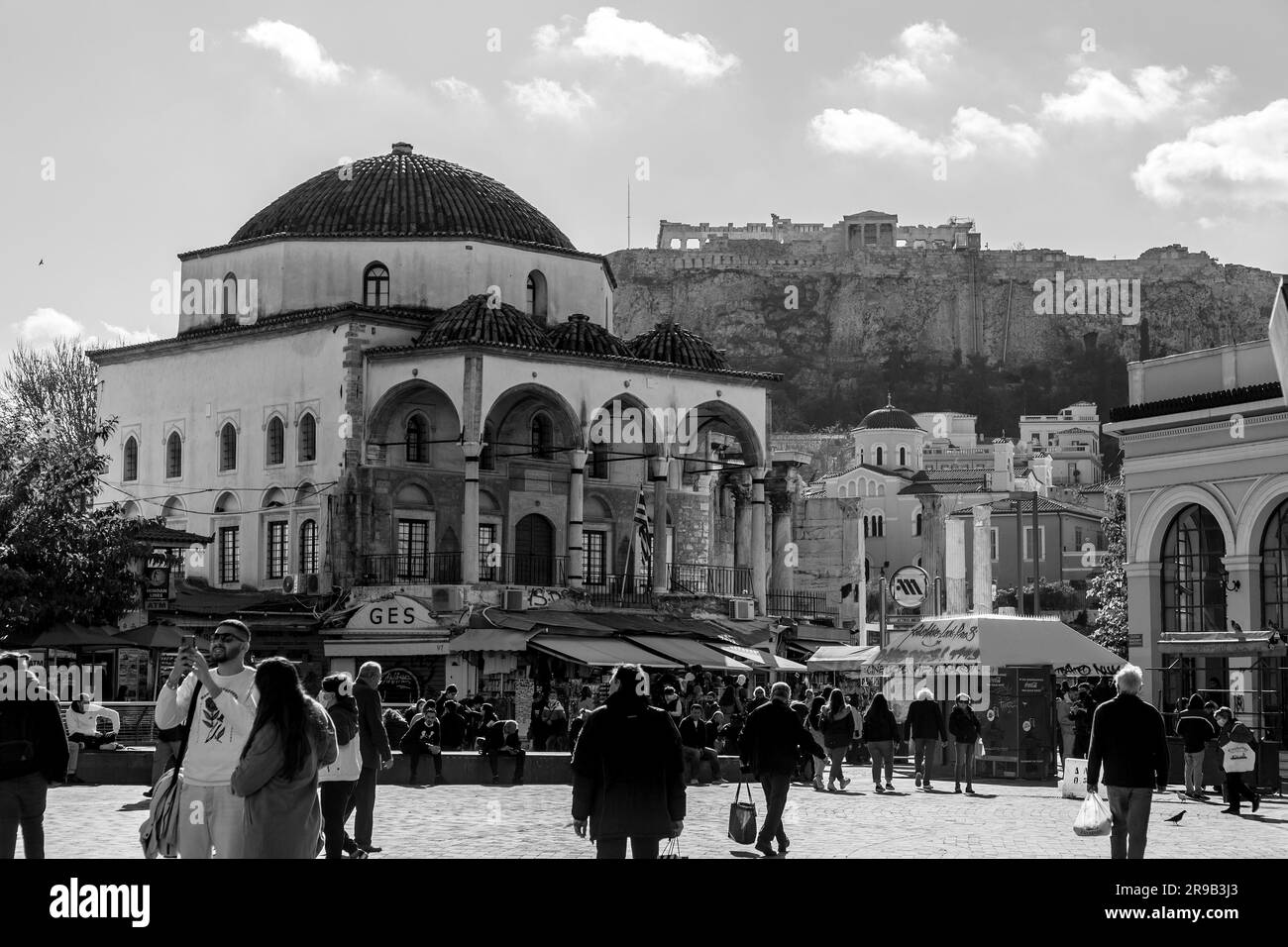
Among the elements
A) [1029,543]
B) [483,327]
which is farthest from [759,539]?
[1029,543]

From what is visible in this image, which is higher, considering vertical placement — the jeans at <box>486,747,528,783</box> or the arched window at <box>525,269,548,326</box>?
the arched window at <box>525,269,548,326</box>

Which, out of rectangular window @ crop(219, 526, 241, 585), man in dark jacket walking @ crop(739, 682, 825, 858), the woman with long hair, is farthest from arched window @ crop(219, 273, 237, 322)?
the woman with long hair

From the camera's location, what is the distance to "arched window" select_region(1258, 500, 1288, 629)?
34.4 meters

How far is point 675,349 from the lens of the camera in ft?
168

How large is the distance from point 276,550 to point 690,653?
11.2m

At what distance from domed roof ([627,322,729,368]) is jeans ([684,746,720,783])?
72.6 feet

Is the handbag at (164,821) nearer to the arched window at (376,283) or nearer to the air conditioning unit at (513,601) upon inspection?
the air conditioning unit at (513,601)

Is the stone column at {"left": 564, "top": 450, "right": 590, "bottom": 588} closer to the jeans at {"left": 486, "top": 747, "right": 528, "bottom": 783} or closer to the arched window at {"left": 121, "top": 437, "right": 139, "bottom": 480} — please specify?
the arched window at {"left": 121, "top": 437, "right": 139, "bottom": 480}

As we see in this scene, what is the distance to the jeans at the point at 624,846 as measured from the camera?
11578mm

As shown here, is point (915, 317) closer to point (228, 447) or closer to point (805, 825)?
point (228, 447)

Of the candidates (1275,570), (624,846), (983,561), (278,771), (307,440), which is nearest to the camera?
(278,771)

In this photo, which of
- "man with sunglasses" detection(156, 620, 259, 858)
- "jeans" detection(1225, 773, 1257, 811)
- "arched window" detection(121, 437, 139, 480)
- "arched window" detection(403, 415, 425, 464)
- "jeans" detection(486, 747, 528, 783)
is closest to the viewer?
"man with sunglasses" detection(156, 620, 259, 858)
